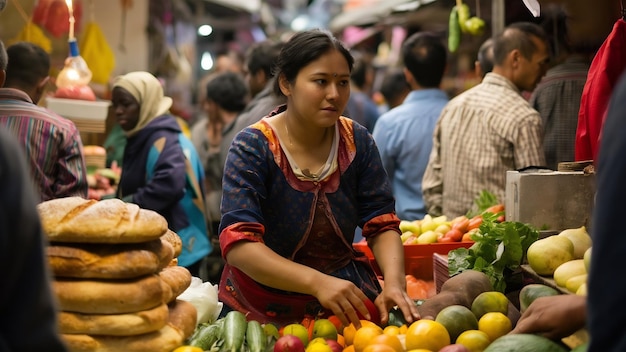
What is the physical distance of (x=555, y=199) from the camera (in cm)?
445

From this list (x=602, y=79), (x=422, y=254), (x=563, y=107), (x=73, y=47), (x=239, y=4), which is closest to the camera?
(x=602, y=79)

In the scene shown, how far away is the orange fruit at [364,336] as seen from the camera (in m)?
3.04

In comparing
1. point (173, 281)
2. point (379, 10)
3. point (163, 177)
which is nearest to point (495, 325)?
point (173, 281)

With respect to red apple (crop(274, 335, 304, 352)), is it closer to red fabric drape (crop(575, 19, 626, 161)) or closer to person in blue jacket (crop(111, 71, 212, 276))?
red fabric drape (crop(575, 19, 626, 161))

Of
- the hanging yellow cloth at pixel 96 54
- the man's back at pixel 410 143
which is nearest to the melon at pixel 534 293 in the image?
the man's back at pixel 410 143

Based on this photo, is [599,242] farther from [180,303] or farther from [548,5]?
[548,5]

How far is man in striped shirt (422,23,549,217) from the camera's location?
19.3 ft

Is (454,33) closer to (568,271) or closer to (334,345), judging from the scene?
(568,271)

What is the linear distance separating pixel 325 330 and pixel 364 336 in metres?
0.26

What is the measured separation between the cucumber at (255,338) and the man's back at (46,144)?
233cm

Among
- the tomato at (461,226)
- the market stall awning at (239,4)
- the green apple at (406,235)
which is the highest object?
the market stall awning at (239,4)

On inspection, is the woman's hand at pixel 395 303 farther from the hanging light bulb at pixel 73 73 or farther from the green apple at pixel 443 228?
the hanging light bulb at pixel 73 73

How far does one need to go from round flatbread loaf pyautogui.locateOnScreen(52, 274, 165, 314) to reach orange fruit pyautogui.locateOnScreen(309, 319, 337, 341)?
0.73 metres

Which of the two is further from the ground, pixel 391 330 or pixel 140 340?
pixel 140 340
